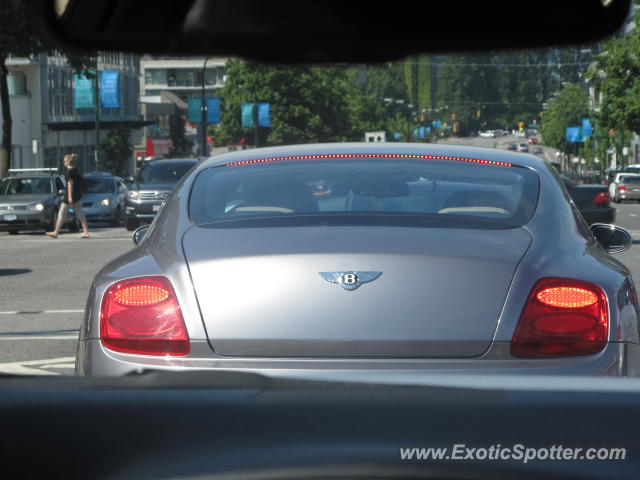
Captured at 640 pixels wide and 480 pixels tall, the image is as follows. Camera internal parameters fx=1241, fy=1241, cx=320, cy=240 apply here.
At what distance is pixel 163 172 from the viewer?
1227 inches

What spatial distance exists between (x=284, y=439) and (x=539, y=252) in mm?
2647

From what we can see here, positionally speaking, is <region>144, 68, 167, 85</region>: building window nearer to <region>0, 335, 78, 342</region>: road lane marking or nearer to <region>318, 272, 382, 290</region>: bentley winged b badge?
<region>318, 272, 382, 290</region>: bentley winged b badge

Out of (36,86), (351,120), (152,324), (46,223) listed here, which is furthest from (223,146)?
(152,324)

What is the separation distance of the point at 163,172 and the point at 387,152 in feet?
86.9

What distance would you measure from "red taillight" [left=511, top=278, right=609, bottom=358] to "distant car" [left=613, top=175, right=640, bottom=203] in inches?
2389

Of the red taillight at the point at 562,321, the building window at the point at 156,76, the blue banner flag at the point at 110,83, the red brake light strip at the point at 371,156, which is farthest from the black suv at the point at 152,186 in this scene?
the building window at the point at 156,76

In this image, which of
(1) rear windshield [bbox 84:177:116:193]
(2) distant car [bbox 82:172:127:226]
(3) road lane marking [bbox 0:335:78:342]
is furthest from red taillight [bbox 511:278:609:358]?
(1) rear windshield [bbox 84:177:116:193]

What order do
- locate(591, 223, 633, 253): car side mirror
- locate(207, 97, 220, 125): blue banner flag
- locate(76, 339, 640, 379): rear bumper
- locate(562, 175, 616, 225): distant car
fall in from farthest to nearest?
locate(207, 97, 220, 125): blue banner flag → locate(562, 175, 616, 225): distant car → locate(591, 223, 633, 253): car side mirror → locate(76, 339, 640, 379): rear bumper

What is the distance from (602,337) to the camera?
3992mm

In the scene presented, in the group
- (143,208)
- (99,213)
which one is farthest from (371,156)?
(99,213)

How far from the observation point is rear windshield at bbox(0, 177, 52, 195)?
106ft

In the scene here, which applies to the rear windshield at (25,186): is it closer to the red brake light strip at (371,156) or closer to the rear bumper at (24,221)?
the rear bumper at (24,221)

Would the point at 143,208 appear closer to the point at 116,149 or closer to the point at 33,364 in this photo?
the point at 33,364

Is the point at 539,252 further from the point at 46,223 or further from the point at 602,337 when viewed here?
the point at 46,223
